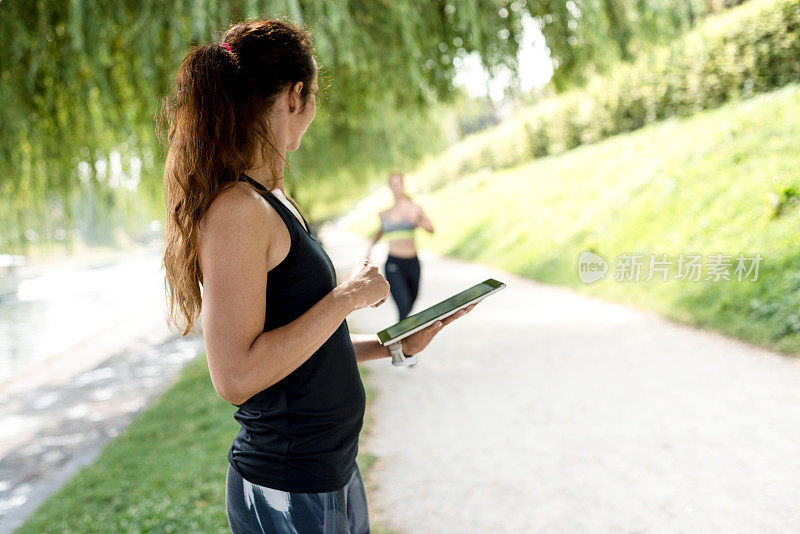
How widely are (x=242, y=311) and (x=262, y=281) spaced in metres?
0.07

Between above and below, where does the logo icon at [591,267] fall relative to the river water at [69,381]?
above

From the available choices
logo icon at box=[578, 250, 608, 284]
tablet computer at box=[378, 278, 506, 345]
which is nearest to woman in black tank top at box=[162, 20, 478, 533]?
tablet computer at box=[378, 278, 506, 345]

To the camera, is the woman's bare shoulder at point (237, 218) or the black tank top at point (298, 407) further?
the black tank top at point (298, 407)

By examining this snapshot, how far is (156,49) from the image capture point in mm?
4355

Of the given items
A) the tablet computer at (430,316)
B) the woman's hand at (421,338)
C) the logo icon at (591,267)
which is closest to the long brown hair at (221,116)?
the tablet computer at (430,316)

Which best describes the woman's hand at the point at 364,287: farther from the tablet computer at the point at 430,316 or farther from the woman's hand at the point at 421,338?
the woman's hand at the point at 421,338

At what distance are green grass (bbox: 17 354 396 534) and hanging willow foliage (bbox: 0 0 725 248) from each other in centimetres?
215

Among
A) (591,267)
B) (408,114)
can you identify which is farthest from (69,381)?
(591,267)

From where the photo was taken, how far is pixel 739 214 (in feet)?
23.8

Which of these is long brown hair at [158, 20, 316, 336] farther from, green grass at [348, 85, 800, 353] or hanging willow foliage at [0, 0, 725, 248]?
green grass at [348, 85, 800, 353]

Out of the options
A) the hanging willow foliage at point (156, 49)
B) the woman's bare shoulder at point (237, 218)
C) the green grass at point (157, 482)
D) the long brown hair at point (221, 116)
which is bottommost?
the green grass at point (157, 482)

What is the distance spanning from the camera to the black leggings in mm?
6621

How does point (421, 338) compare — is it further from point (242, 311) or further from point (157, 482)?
point (157, 482)

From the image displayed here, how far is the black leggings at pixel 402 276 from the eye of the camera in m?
6.62
